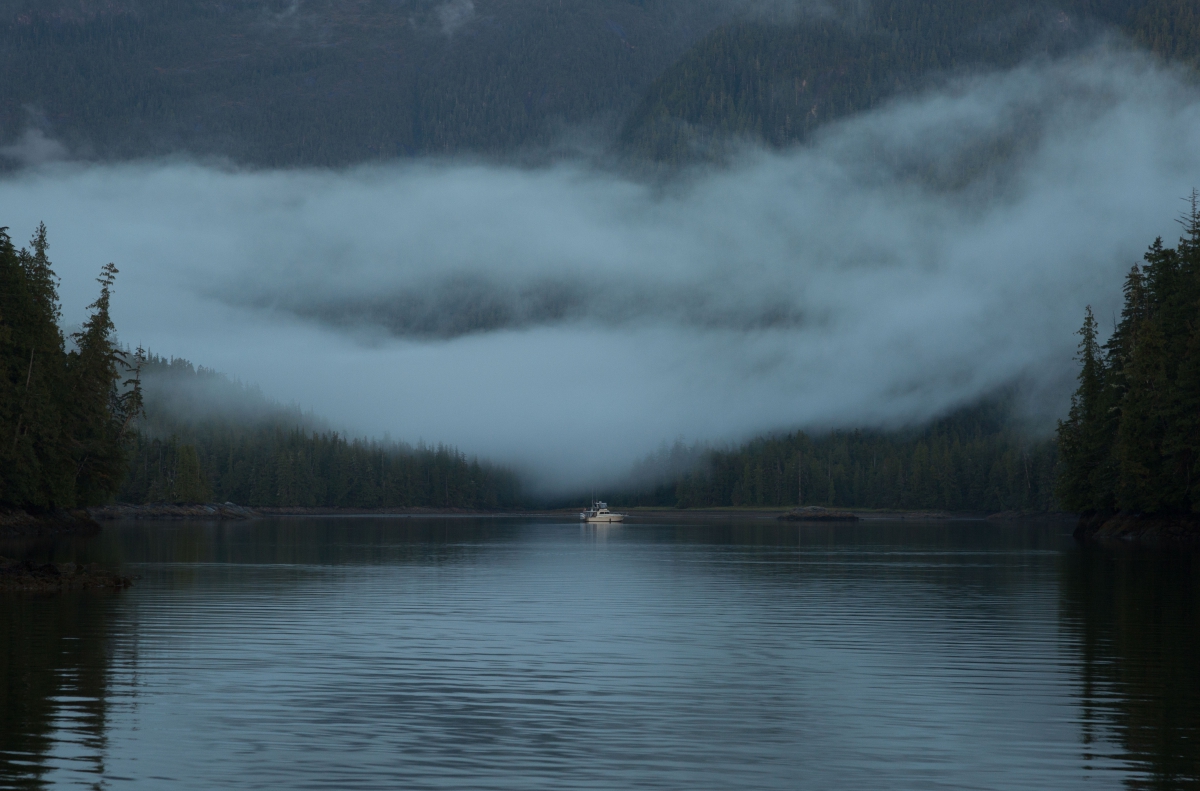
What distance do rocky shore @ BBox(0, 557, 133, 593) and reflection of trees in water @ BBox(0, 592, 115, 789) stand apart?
6357 mm

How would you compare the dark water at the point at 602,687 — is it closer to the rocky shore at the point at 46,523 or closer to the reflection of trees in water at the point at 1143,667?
the reflection of trees in water at the point at 1143,667

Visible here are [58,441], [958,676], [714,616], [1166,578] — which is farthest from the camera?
[58,441]

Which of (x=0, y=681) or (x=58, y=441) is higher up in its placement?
(x=58, y=441)

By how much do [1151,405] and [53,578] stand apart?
3551 inches

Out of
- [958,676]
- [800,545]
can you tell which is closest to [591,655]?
[958,676]

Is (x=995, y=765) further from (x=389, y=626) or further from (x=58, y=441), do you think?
(x=58, y=441)

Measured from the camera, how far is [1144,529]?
4385 inches

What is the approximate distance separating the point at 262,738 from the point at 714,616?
2448cm

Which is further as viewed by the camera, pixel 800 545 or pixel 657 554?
pixel 800 545

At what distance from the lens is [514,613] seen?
45.5m

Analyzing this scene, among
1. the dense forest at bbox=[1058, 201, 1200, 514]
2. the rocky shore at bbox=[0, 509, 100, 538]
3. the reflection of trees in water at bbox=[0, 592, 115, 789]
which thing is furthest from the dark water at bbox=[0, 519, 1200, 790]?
the rocky shore at bbox=[0, 509, 100, 538]

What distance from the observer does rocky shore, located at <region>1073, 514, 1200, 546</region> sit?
105 m

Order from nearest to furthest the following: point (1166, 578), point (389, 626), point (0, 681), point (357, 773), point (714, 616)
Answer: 1. point (357, 773)
2. point (0, 681)
3. point (389, 626)
4. point (714, 616)
5. point (1166, 578)

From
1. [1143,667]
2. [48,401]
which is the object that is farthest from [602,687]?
[48,401]
